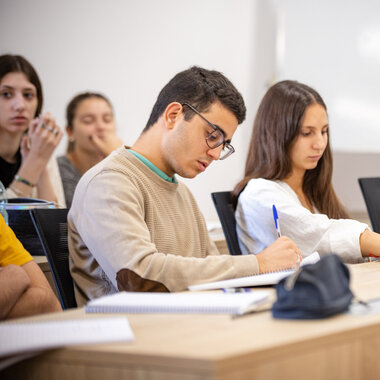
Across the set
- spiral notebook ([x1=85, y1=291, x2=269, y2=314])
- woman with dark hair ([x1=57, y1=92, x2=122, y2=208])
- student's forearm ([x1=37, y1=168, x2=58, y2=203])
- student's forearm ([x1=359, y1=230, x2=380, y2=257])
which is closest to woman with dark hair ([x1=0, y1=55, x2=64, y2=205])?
student's forearm ([x1=37, y1=168, x2=58, y2=203])

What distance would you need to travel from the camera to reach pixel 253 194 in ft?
6.58

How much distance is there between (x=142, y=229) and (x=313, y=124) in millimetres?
972

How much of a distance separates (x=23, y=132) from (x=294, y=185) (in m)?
1.34

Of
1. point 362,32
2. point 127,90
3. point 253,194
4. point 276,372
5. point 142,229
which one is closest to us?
point 276,372

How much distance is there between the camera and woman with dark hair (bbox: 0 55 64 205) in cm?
272

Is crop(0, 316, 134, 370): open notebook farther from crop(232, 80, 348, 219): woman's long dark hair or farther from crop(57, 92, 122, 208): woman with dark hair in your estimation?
crop(57, 92, 122, 208): woman with dark hair

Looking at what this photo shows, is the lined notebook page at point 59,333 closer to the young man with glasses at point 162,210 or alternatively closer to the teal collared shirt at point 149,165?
the young man with glasses at point 162,210

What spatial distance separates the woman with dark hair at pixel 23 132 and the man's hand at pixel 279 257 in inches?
59.6

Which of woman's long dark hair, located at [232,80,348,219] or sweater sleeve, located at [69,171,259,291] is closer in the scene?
sweater sleeve, located at [69,171,259,291]

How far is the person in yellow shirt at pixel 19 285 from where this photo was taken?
1255mm

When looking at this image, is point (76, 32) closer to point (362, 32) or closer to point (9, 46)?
point (9, 46)

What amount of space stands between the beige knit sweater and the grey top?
5.51 ft

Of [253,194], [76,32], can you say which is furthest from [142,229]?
[76,32]

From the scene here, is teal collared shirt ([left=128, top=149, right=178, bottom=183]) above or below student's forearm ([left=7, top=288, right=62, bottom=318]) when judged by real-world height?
above
